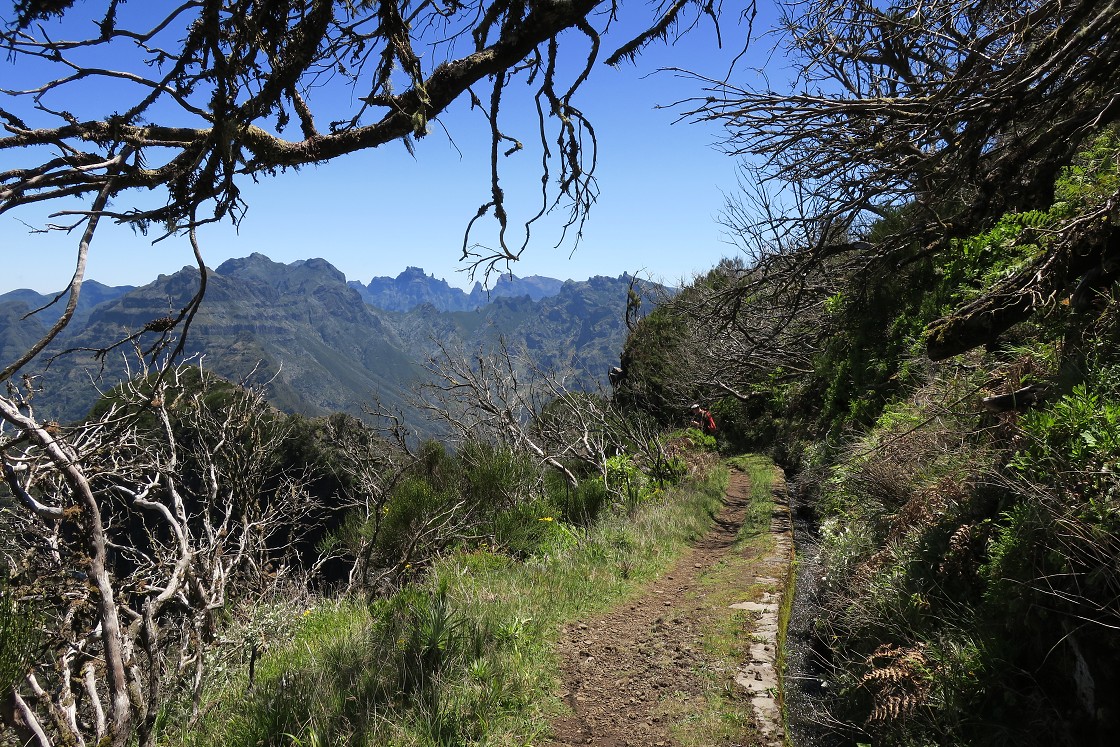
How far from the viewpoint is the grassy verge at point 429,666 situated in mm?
3311

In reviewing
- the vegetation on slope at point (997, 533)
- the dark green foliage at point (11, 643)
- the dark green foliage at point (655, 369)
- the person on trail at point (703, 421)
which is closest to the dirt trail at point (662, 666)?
the vegetation on slope at point (997, 533)

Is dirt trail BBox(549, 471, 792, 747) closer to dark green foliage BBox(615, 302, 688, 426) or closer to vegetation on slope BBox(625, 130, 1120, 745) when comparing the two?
vegetation on slope BBox(625, 130, 1120, 745)

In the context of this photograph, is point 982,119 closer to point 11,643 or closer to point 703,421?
point 11,643

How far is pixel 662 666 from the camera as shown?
435cm

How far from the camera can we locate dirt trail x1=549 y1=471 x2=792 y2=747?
3.62 m

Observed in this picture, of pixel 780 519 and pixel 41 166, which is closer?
pixel 41 166

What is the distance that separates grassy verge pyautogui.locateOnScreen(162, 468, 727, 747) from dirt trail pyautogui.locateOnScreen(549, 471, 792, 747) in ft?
0.60

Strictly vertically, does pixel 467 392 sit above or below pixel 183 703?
above

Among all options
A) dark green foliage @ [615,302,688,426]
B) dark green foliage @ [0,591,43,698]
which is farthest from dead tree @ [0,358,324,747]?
dark green foliage @ [615,302,688,426]

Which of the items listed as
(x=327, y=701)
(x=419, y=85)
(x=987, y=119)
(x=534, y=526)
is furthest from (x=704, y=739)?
(x=534, y=526)

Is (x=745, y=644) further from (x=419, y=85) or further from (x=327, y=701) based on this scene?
(x=419, y=85)

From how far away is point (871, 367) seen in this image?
10.1 meters

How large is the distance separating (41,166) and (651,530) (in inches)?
260

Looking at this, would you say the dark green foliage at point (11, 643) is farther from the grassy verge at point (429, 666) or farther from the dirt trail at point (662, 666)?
the dirt trail at point (662, 666)
